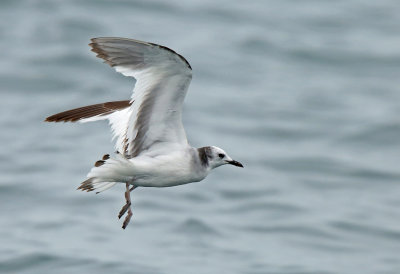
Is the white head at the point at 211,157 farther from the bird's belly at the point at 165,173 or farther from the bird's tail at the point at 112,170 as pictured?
the bird's tail at the point at 112,170

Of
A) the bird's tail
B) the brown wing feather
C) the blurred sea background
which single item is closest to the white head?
the bird's tail

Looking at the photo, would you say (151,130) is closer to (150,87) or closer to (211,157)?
(150,87)

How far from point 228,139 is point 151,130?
14247 mm

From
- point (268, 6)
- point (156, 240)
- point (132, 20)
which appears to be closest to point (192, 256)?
point (156, 240)

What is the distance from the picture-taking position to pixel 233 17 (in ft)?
105

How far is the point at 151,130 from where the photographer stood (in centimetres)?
1070

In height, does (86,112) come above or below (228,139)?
below

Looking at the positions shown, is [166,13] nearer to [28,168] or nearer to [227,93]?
[227,93]

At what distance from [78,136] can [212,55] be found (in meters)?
6.31

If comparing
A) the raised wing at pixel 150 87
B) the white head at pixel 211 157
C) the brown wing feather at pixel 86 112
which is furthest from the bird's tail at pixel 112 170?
the brown wing feather at pixel 86 112

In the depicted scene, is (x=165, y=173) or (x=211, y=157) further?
(x=211, y=157)

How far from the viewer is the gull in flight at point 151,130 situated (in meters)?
9.89

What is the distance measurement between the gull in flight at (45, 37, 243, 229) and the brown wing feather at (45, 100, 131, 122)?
87 centimetres

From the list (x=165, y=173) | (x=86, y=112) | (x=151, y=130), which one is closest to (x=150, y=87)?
(x=151, y=130)
